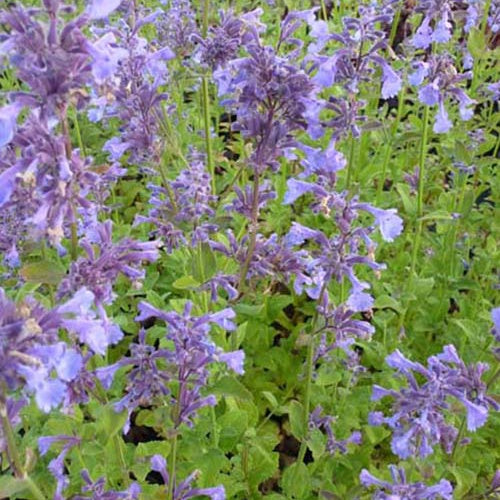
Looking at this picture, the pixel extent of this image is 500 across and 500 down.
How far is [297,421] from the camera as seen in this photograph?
3.41 metres

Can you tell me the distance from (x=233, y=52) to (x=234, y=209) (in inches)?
31.1

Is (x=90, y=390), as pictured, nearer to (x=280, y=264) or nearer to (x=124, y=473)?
(x=124, y=473)

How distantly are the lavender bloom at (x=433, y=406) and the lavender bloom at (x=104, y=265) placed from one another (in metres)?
1.18

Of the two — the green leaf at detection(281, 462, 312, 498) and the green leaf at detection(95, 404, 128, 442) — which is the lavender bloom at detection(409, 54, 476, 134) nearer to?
the green leaf at detection(281, 462, 312, 498)

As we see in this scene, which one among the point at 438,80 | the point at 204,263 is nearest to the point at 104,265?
the point at 204,263

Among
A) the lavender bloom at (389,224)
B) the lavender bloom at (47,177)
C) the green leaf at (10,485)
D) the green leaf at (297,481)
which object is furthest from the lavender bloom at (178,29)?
the green leaf at (10,485)

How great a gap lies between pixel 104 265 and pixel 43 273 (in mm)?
229

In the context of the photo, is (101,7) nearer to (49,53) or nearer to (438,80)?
(49,53)

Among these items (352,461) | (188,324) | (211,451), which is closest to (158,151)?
(188,324)

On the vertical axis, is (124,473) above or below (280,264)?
below

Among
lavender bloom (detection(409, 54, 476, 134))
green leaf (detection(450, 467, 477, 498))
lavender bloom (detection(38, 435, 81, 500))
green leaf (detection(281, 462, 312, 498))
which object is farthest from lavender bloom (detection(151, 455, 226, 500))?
lavender bloom (detection(409, 54, 476, 134))

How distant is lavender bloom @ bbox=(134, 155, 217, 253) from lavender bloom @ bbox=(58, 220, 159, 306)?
575 millimetres

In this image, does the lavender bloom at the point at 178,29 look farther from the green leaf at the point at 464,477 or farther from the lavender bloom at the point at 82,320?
the green leaf at the point at 464,477

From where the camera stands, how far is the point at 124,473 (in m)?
3.02
